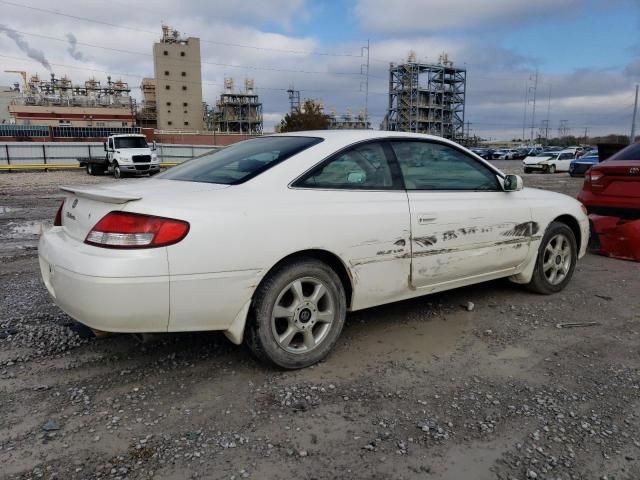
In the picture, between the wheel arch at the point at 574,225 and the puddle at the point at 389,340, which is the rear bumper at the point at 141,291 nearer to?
the puddle at the point at 389,340

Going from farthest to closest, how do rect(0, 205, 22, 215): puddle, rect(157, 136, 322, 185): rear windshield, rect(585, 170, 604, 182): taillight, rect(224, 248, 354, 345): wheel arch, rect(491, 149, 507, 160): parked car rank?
1. rect(491, 149, 507, 160): parked car
2. rect(0, 205, 22, 215): puddle
3. rect(585, 170, 604, 182): taillight
4. rect(157, 136, 322, 185): rear windshield
5. rect(224, 248, 354, 345): wheel arch

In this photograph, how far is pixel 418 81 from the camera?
295ft

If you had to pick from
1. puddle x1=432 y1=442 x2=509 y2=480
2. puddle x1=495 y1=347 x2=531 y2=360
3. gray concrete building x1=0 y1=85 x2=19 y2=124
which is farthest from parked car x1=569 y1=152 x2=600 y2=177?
gray concrete building x1=0 y1=85 x2=19 y2=124

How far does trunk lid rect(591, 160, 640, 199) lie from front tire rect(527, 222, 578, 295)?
6.48ft

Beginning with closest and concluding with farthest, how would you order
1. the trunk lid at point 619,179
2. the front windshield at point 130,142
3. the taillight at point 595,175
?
1. the trunk lid at point 619,179
2. the taillight at point 595,175
3. the front windshield at point 130,142

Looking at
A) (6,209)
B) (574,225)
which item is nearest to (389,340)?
(574,225)

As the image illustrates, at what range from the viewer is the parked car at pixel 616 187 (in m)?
6.30

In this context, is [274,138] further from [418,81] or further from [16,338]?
[418,81]

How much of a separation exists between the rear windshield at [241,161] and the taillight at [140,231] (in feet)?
1.87

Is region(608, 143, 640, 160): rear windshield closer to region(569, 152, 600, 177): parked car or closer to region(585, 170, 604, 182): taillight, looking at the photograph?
region(585, 170, 604, 182): taillight

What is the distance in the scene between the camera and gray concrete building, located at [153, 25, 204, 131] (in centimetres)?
8681

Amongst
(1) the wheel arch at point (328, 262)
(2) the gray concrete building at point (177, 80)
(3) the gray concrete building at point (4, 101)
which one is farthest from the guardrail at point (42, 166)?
(3) the gray concrete building at point (4, 101)

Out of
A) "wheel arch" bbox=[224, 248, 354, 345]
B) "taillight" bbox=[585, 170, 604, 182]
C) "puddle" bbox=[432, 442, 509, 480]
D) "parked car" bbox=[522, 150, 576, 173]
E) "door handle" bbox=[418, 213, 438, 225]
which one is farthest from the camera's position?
"parked car" bbox=[522, 150, 576, 173]

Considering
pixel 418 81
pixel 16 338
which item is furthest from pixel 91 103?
pixel 16 338
